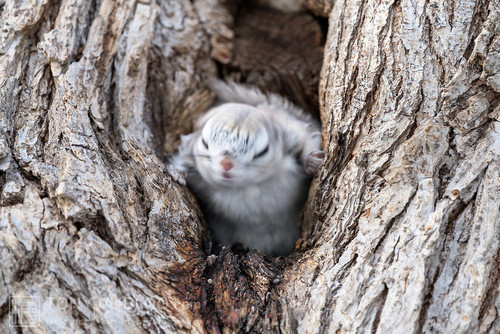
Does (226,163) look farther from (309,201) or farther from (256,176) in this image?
(309,201)

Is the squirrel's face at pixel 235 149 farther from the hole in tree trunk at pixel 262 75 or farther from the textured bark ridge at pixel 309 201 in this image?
the hole in tree trunk at pixel 262 75

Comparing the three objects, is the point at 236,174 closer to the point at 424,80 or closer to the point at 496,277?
the point at 424,80

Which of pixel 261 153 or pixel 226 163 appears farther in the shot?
pixel 261 153

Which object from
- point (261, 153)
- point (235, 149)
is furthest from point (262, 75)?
point (235, 149)

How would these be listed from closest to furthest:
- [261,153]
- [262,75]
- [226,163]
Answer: [226,163], [261,153], [262,75]

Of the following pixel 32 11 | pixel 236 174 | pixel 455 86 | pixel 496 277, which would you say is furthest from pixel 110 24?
pixel 496 277

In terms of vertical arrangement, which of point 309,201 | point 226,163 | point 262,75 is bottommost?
point 309,201
